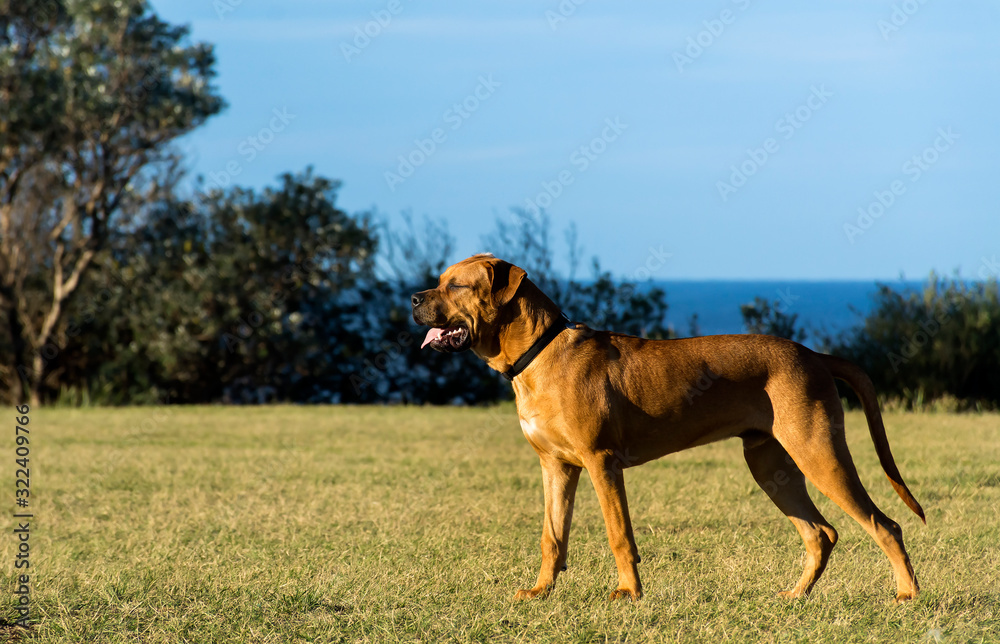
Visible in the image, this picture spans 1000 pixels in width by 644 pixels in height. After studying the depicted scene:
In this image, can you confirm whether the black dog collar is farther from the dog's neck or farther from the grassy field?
the grassy field

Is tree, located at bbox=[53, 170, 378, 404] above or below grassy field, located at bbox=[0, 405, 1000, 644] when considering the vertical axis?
above

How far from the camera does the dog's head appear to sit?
494cm

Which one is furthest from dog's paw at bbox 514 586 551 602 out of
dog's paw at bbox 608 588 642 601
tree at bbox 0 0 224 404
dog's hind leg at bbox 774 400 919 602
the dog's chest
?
tree at bbox 0 0 224 404

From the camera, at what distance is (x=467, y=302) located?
4945 millimetres

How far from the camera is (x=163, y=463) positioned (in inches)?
394

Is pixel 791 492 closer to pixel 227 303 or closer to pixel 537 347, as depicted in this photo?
pixel 537 347

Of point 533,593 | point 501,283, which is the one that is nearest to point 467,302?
point 501,283

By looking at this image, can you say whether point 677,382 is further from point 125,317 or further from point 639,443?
point 125,317

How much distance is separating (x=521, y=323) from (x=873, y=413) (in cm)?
189

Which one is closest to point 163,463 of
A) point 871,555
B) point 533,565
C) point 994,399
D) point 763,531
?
point 533,565

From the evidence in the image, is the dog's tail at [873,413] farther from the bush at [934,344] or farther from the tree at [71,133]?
the tree at [71,133]

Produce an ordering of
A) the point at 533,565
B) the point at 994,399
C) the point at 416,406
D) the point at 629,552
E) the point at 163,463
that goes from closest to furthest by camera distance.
→ the point at 629,552 → the point at 533,565 → the point at 163,463 → the point at 994,399 → the point at 416,406

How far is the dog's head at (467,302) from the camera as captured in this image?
4938 mm

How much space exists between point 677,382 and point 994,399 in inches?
461
